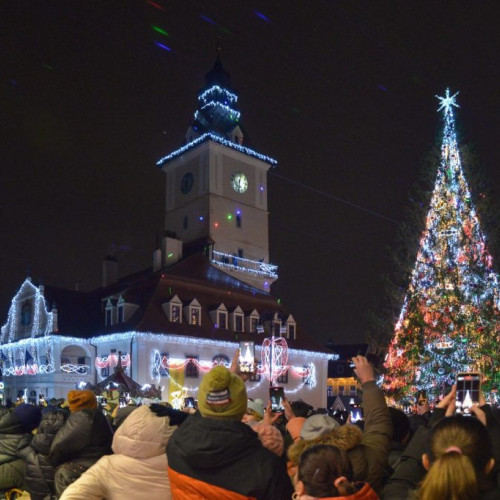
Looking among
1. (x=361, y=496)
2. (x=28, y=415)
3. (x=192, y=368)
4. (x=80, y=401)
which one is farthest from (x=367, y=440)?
(x=192, y=368)

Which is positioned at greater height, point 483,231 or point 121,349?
point 483,231

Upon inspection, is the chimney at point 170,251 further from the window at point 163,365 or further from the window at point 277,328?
the window at point 163,365

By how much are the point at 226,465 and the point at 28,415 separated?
433 cm

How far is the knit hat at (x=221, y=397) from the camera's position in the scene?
12.1ft

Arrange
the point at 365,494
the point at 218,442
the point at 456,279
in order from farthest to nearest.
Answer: the point at 456,279 < the point at 218,442 < the point at 365,494

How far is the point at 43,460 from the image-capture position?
254 inches

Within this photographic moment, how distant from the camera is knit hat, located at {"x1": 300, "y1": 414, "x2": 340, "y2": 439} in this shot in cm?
418

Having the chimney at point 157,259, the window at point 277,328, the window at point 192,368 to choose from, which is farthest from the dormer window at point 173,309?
the window at point 277,328

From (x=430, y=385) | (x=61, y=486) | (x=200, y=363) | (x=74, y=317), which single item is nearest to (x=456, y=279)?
(x=430, y=385)

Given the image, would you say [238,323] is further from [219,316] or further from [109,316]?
[109,316]

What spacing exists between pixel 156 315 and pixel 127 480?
Result: 118 ft

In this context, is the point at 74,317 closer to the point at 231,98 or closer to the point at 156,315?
the point at 156,315

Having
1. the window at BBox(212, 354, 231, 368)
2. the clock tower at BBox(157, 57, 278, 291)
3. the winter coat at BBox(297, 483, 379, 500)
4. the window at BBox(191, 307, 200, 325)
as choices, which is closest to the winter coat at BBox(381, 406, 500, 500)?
the winter coat at BBox(297, 483, 379, 500)

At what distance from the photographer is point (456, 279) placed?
20922 mm
